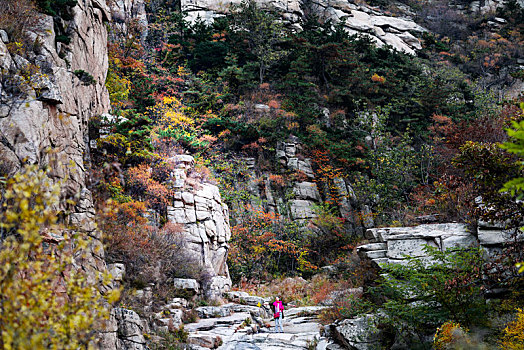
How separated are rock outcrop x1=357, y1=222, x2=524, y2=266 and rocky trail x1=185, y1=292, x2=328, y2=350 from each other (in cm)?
350

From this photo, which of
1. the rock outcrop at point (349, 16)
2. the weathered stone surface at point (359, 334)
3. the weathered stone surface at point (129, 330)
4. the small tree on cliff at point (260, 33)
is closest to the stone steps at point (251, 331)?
the weathered stone surface at point (359, 334)

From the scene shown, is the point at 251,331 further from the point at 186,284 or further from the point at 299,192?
the point at 299,192

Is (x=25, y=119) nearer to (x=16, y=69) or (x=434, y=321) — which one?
(x=16, y=69)

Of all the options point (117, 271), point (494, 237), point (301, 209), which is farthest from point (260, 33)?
point (494, 237)

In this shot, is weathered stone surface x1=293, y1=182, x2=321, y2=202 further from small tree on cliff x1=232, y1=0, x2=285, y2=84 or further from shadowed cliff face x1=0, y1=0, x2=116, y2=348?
shadowed cliff face x1=0, y1=0, x2=116, y2=348

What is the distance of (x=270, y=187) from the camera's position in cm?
2300

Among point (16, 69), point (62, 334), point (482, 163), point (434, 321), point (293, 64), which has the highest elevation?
point (293, 64)

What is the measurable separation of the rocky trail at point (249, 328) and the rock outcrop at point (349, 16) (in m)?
24.7

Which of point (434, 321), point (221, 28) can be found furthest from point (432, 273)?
point (221, 28)

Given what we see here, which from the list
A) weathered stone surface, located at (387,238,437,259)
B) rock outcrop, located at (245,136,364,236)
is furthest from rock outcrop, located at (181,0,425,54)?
weathered stone surface, located at (387,238,437,259)

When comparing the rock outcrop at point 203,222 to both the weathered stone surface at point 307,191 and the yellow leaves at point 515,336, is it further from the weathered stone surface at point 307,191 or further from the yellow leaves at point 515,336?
the yellow leaves at point 515,336

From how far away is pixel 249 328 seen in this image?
42.1 feet

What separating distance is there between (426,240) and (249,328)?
6.92m

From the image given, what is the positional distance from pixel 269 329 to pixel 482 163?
33.0 ft
